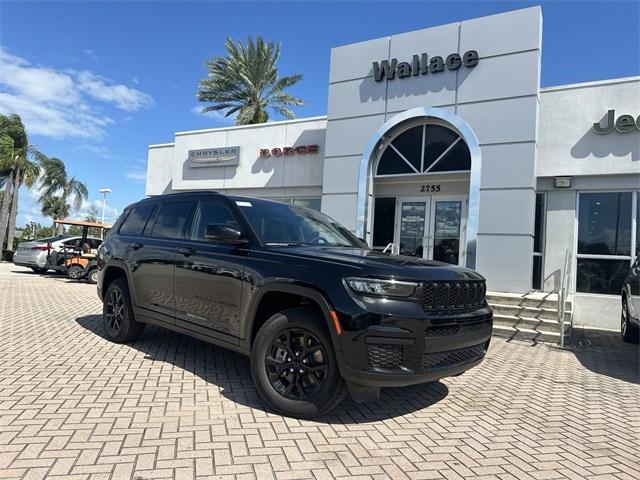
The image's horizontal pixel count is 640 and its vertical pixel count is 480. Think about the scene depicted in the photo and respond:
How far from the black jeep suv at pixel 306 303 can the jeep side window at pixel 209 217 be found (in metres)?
0.01

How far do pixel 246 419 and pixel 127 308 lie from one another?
9.61 ft

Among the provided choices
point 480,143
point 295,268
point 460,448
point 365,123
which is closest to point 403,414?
point 460,448

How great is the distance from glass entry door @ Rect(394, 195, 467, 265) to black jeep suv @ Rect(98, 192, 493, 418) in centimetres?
641

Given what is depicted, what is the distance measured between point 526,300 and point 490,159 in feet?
10.1

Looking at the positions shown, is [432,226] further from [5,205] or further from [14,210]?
[14,210]

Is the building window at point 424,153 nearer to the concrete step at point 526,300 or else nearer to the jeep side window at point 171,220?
the concrete step at point 526,300

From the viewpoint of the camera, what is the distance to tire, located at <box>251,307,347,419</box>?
12.0 feet

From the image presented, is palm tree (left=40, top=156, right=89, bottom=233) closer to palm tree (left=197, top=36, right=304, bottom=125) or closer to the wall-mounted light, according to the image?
palm tree (left=197, top=36, right=304, bottom=125)

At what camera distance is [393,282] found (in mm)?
3592

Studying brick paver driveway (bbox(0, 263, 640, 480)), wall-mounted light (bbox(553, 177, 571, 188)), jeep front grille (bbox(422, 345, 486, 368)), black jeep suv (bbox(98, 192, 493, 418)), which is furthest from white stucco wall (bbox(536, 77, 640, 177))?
jeep front grille (bbox(422, 345, 486, 368))

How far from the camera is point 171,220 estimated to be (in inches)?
221

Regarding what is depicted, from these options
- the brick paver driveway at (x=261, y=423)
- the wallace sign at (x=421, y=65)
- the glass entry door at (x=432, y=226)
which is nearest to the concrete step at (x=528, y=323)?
the brick paver driveway at (x=261, y=423)

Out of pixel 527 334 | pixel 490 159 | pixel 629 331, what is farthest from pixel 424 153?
pixel 629 331

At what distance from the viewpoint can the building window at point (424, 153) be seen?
10773 mm
